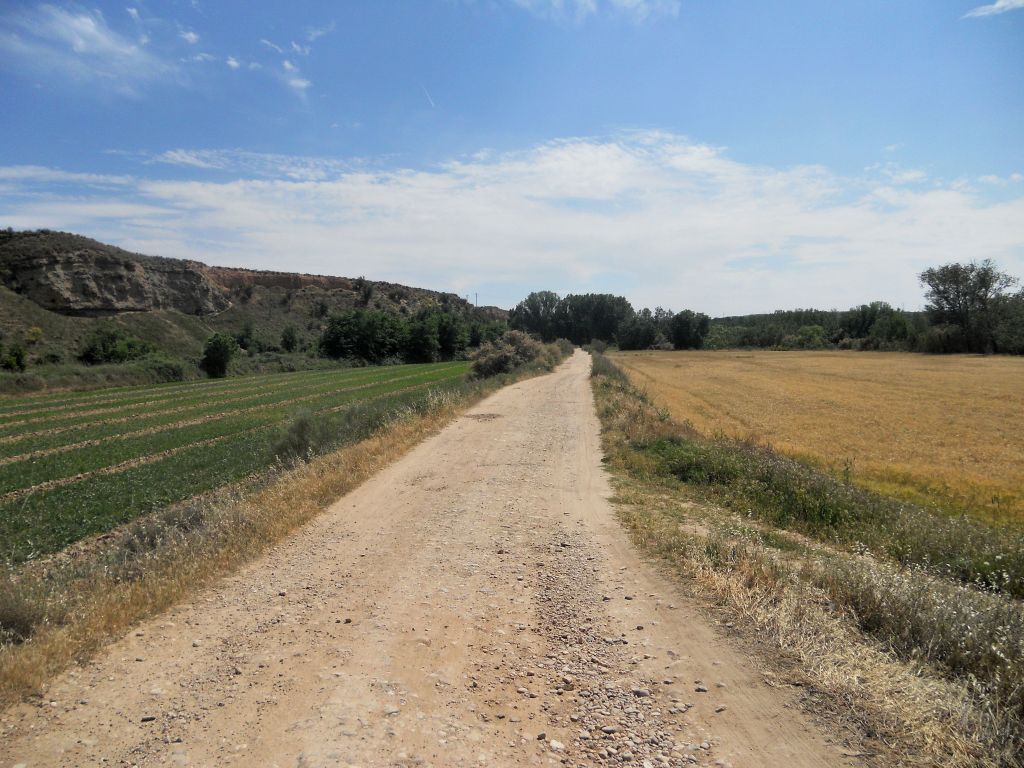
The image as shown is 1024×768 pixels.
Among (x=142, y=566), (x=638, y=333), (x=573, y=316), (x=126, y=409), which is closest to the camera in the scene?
(x=142, y=566)

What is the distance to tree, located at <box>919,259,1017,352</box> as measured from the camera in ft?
258

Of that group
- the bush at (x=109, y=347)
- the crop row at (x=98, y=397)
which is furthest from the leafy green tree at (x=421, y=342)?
the crop row at (x=98, y=397)

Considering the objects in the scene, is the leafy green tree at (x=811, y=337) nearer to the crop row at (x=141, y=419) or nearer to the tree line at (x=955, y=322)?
the tree line at (x=955, y=322)

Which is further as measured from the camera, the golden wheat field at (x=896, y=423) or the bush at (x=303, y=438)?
the bush at (x=303, y=438)

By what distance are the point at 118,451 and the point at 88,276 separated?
2287 inches

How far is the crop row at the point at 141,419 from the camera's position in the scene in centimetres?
2216

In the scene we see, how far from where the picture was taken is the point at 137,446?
2114cm

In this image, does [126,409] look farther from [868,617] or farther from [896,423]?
[896,423]

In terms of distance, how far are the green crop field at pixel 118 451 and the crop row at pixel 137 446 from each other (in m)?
0.04

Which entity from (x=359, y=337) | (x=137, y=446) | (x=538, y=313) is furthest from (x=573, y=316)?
(x=137, y=446)

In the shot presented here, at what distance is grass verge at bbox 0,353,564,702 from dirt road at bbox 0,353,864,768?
0.91ft

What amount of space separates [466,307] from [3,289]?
4358 inches

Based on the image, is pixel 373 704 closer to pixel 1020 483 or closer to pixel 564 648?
pixel 564 648

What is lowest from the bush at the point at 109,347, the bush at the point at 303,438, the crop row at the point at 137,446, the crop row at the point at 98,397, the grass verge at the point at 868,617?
the crop row at the point at 98,397
